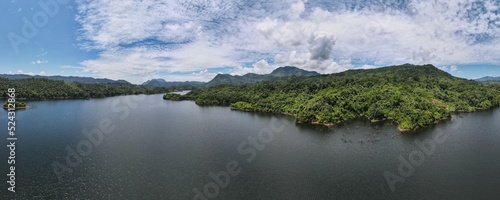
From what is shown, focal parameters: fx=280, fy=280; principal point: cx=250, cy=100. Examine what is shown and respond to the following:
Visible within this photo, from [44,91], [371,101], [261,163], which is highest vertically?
[371,101]

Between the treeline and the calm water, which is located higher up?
the treeline

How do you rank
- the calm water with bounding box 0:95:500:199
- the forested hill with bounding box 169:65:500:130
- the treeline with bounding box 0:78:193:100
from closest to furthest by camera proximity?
the calm water with bounding box 0:95:500:199, the forested hill with bounding box 169:65:500:130, the treeline with bounding box 0:78:193:100

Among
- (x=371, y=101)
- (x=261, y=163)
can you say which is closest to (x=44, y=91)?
(x=261, y=163)

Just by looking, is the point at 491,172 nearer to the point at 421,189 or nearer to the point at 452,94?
the point at 421,189

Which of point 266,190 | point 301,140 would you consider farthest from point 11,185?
point 301,140

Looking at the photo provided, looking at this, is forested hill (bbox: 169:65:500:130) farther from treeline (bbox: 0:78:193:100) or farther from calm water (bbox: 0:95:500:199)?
treeline (bbox: 0:78:193:100)

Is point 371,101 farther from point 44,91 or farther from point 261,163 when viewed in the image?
point 44,91

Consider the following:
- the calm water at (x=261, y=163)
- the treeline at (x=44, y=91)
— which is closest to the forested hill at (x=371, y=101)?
the calm water at (x=261, y=163)

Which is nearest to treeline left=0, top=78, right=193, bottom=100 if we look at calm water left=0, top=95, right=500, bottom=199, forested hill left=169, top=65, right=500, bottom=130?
forested hill left=169, top=65, right=500, bottom=130
